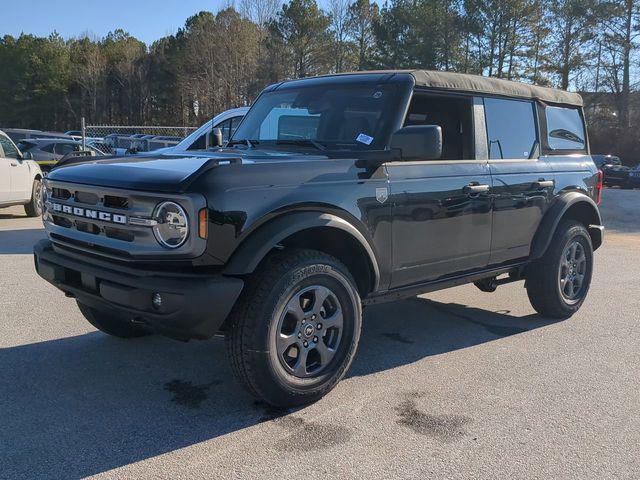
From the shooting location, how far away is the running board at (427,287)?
14.2ft

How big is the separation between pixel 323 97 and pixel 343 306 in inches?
68.3

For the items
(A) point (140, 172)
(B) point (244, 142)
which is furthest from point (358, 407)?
(B) point (244, 142)

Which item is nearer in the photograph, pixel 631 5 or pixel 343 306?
pixel 343 306

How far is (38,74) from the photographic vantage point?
66.7 metres

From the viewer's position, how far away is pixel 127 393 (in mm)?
3979

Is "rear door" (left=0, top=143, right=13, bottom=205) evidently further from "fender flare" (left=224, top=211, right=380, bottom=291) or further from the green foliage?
the green foliage

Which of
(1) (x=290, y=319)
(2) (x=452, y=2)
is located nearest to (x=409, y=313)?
(1) (x=290, y=319)

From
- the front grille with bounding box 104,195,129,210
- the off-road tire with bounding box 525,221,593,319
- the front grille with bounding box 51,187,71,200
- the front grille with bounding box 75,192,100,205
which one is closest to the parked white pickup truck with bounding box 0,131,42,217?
the front grille with bounding box 51,187,71,200

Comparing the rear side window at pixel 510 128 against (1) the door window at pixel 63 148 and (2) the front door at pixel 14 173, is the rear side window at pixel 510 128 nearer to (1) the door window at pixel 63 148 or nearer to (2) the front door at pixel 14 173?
(2) the front door at pixel 14 173

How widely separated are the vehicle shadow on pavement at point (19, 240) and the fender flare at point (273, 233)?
6.53 meters

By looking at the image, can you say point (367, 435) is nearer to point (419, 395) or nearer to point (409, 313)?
point (419, 395)

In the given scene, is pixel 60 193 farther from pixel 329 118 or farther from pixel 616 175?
pixel 616 175

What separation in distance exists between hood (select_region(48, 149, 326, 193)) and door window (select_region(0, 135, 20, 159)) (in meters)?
8.96

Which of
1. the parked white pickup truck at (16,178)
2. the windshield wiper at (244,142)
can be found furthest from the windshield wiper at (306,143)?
the parked white pickup truck at (16,178)
